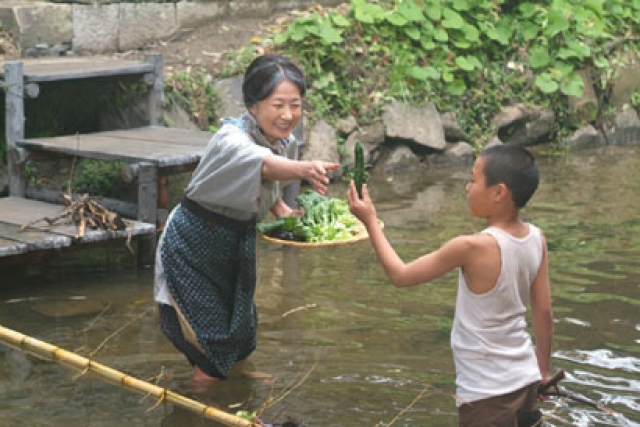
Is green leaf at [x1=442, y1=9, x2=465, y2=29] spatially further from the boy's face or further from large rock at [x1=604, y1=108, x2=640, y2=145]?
the boy's face

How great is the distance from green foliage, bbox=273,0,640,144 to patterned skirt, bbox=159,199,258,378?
5.15 m

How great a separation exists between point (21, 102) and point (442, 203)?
3.48 metres

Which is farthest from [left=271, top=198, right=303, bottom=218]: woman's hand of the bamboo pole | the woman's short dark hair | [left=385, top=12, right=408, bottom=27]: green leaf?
[left=385, top=12, right=408, bottom=27]: green leaf

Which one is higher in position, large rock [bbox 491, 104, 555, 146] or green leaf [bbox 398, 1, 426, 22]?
green leaf [bbox 398, 1, 426, 22]

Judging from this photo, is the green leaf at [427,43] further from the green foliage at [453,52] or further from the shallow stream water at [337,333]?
the shallow stream water at [337,333]

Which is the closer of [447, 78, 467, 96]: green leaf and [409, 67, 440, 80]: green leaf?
A: [409, 67, 440, 80]: green leaf

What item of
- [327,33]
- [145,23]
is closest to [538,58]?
[327,33]

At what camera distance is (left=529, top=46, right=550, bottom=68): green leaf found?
1184 cm

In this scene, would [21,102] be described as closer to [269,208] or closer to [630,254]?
[269,208]

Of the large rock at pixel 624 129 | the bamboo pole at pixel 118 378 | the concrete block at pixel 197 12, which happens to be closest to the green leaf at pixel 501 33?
the large rock at pixel 624 129

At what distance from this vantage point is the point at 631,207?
9531mm

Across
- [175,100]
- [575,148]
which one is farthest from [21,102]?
[575,148]

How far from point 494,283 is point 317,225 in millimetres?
1972

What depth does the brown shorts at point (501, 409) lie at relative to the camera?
4.13 meters
